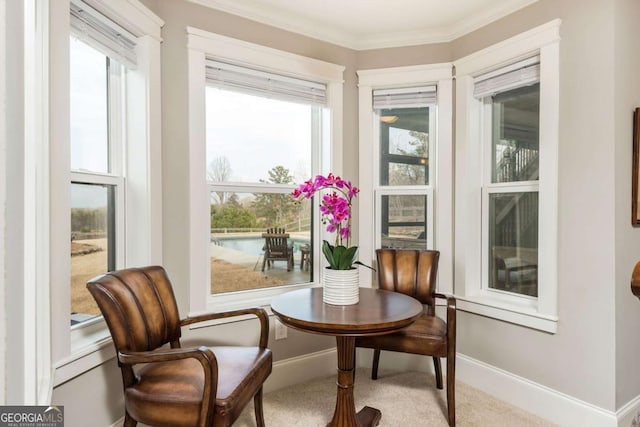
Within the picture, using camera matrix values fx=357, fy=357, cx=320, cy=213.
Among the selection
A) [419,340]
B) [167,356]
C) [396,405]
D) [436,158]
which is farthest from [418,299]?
[167,356]

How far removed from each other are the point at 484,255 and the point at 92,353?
251cm

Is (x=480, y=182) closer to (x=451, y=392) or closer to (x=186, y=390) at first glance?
(x=451, y=392)

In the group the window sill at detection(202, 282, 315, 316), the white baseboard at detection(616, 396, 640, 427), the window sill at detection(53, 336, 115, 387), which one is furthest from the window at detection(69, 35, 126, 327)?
the white baseboard at detection(616, 396, 640, 427)

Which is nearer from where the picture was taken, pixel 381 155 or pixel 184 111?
pixel 184 111

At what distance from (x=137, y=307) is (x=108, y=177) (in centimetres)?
76

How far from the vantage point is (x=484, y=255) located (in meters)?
2.65

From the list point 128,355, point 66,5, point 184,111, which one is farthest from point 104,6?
point 128,355

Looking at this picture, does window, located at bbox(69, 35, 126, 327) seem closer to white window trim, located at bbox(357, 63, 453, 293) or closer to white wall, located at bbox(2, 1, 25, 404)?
white wall, located at bbox(2, 1, 25, 404)

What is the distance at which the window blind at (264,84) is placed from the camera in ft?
7.69

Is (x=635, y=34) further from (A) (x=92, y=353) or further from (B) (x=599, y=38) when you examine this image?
(A) (x=92, y=353)

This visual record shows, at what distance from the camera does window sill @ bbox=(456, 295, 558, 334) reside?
212 centimetres

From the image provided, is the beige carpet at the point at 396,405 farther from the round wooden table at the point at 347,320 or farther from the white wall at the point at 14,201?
the white wall at the point at 14,201

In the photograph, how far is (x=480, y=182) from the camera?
2.64 m

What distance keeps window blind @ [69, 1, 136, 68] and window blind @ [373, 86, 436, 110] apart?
67.9 inches
